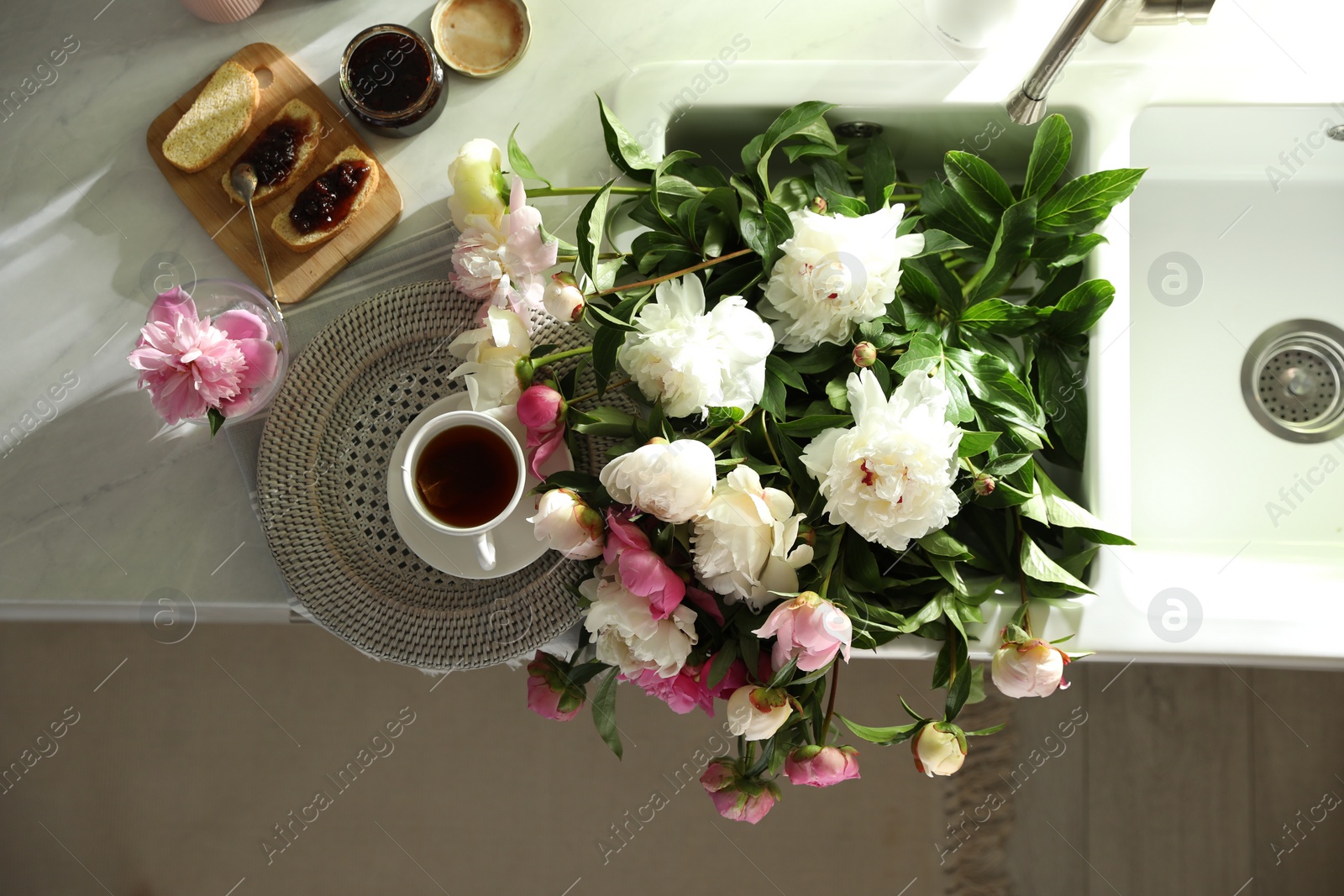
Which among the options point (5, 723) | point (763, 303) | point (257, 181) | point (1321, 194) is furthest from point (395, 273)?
point (5, 723)

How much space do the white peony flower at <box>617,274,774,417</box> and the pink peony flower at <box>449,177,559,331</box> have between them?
0.31 feet

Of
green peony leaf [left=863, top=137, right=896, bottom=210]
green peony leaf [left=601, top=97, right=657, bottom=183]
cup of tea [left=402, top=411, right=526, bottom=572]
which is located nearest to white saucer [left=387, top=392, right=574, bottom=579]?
cup of tea [left=402, top=411, right=526, bottom=572]

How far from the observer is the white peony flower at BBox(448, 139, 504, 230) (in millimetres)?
588

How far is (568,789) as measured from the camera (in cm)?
139

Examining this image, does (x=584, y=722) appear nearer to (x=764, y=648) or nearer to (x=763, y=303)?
(x=764, y=648)

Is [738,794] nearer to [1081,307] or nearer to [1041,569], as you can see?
[1041,569]

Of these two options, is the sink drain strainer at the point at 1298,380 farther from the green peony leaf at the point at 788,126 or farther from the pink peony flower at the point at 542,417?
the pink peony flower at the point at 542,417

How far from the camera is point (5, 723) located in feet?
4.66

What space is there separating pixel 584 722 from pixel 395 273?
0.87m

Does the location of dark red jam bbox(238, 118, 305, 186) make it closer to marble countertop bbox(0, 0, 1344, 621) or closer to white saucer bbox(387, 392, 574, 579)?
marble countertop bbox(0, 0, 1344, 621)

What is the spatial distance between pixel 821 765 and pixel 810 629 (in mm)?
156

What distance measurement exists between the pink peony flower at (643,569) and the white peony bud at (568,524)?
0.04ft

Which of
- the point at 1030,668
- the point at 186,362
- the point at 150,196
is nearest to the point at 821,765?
the point at 1030,668

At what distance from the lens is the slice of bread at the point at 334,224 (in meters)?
0.78
